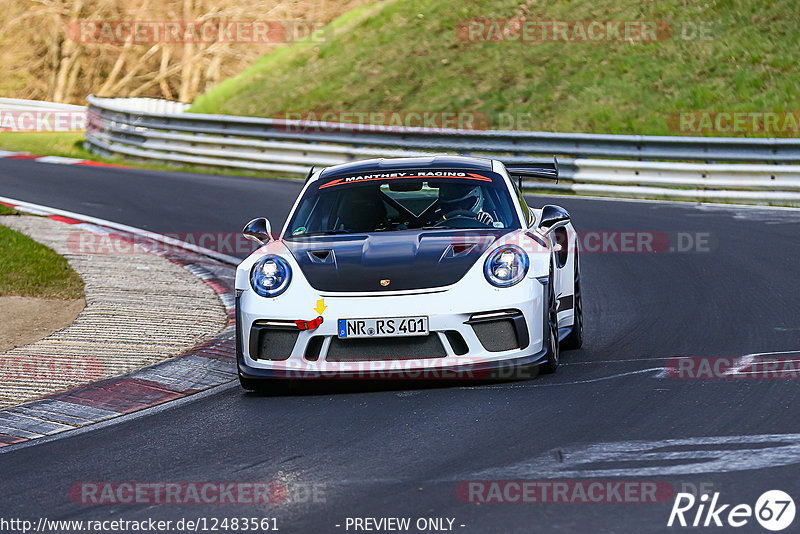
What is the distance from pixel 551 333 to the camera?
7293 millimetres

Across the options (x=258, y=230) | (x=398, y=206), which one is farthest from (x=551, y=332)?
(x=258, y=230)

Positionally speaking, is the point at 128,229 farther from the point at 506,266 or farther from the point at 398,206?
the point at 506,266

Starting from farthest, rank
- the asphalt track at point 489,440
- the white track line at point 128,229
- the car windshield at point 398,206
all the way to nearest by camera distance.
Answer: the white track line at point 128,229
the car windshield at point 398,206
the asphalt track at point 489,440

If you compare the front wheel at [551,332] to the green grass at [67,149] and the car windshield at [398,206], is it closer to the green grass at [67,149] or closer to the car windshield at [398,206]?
the car windshield at [398,206]

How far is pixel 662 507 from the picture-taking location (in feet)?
15.3

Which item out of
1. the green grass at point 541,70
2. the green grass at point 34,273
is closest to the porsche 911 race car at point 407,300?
the green grass at point 34,273

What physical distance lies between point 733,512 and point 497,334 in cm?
255

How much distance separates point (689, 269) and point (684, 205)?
546 cm

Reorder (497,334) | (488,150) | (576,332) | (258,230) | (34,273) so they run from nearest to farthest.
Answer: (497,334) → (258,230) → (576,332) → (34,273) → (488,150)

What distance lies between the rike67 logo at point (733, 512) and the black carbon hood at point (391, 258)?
2.60 m

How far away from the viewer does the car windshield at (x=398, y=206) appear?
8.06 metres

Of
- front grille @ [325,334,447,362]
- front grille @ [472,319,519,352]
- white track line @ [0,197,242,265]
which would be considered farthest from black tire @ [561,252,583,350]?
white track line @ [0,197,242,265]

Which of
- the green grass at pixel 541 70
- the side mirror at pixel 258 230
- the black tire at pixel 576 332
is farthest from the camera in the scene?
the green grass at pixel 541 70

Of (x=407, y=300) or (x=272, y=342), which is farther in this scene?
(x=272, y=342)
